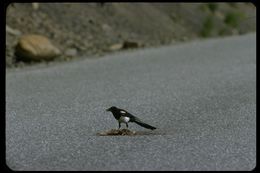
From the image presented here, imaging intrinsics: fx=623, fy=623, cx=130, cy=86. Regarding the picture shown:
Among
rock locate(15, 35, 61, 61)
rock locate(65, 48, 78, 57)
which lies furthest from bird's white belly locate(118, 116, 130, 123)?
rock locate(65, 48, 78, 57)

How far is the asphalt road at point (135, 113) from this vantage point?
5.52 metres

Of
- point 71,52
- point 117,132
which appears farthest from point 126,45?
point 117,132

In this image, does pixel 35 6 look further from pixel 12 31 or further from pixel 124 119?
pixel 124 119

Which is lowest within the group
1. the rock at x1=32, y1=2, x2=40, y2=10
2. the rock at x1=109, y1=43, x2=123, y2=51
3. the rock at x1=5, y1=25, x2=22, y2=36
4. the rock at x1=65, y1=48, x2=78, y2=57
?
the rock at x1=65, y1=48, x2=78, y2=57

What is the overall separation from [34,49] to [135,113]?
290 inches

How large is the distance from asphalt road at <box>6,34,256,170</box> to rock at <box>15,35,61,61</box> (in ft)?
2.99

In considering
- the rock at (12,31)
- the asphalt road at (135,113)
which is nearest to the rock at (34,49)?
the asphalt road at (135,113)

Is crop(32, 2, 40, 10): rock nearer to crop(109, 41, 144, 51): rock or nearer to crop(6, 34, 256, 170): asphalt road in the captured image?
crop(109, 41, 144, 51): rock

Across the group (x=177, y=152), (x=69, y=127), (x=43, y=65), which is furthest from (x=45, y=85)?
(x=177, y=152)

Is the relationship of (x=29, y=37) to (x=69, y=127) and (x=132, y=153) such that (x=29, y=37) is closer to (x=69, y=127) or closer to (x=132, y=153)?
(x=69, y=127)

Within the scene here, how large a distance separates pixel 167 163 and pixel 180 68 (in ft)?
27.2

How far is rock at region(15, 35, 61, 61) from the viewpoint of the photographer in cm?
1482

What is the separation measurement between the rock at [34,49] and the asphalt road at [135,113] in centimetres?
91

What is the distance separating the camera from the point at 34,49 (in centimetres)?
1487
